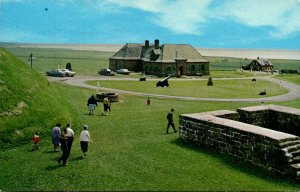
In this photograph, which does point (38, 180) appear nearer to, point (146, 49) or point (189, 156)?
point (189, 156)

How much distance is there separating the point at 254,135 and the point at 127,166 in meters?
5.43

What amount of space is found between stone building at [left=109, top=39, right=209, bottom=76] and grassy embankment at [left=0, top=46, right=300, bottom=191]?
56.1 m

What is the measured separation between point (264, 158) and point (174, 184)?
421 cm

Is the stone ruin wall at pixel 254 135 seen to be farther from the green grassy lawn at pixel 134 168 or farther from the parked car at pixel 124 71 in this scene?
the parked car at pixel 124 71

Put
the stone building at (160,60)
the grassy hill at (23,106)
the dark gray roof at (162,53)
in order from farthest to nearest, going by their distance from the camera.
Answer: the dark gray roof at (162,53), the stone building at (160,60), the grassy hill at (23,106)

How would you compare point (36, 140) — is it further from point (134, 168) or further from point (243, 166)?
point (243, 166)

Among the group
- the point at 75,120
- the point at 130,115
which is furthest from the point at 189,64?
the point at 75,120

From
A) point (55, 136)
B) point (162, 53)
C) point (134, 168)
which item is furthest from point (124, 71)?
point (134, 168)

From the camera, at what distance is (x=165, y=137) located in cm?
2172

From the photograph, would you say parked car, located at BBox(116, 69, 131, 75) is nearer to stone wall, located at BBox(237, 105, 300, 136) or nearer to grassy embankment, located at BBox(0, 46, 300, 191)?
grassy embankment, located at BBox(0, 46, 300, 191)

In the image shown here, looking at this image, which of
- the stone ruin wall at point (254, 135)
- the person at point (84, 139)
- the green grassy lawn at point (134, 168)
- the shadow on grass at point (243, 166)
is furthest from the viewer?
the person at point (84, 139)

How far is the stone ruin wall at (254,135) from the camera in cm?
1534

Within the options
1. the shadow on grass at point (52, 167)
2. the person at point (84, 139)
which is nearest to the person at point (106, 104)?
the person at point (84, 139)

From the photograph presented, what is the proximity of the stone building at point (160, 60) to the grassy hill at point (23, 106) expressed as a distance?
54648mm
